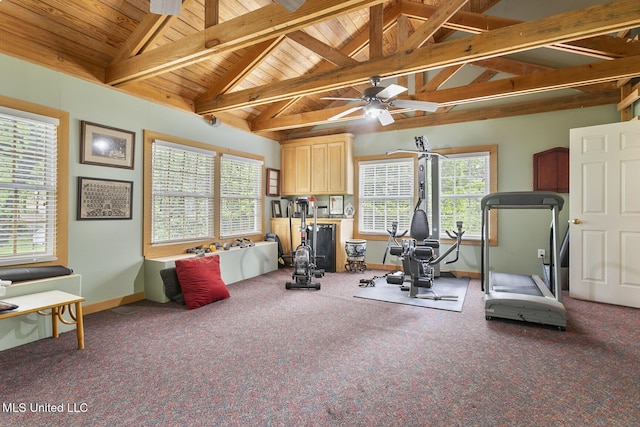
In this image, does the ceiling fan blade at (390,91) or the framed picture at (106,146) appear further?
the framed picture at (106,146)

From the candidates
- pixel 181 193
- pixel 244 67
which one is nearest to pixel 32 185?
pixel 181 193

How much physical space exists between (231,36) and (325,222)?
396 centimetres

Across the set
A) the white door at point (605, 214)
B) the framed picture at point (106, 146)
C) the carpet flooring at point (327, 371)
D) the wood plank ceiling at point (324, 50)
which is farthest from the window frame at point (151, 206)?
the white door at point (605, 214)

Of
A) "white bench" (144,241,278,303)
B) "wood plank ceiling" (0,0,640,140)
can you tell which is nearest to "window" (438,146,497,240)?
"wood plank ceiling" (0,0,640,140)

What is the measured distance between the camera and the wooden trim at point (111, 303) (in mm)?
3712

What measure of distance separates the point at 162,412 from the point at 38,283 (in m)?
2.15

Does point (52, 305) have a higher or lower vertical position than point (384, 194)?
lower

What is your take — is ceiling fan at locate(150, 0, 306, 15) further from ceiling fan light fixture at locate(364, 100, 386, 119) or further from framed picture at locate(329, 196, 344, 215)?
framed picture at locate(329, 196, 344, 215)

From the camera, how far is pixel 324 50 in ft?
13.9

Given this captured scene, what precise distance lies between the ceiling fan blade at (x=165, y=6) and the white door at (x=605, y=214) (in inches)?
200

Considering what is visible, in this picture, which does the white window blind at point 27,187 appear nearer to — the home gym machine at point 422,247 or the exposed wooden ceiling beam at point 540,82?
the home gym machine at point 422,247

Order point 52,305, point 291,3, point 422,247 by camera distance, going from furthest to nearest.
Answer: point 422,247 < point 52,305 < point 291,3

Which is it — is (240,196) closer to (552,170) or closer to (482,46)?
(482,46)

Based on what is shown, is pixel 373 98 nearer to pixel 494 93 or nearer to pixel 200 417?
pixel 494 93
